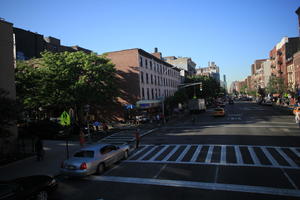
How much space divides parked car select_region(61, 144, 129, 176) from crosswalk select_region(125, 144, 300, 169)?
171 cm

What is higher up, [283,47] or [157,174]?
[283,47]

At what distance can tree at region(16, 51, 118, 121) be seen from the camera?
84.3ft

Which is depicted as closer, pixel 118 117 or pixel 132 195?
pixel 132 195

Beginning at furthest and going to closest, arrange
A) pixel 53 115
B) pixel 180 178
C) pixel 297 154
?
pixel 53 115 → pixel 297 154 → pixel 180 178

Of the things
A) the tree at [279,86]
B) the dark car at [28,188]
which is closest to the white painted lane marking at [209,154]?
the dark car at [28,188]

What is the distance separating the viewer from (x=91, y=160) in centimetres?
1041

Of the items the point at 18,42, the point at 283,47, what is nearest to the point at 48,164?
the point at 18,42

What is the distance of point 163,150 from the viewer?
50.2ft

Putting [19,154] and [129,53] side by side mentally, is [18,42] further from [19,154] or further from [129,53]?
[19,154]

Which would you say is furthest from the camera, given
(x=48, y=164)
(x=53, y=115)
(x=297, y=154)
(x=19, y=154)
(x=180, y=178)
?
(x=53, y=115)

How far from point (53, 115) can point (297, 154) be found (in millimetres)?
35985

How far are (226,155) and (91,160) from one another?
8002 millimetres

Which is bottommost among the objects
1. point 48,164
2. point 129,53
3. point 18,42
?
point 48,164

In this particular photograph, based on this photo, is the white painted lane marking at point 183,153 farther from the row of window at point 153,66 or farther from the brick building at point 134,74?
the row of window at point 153,66
